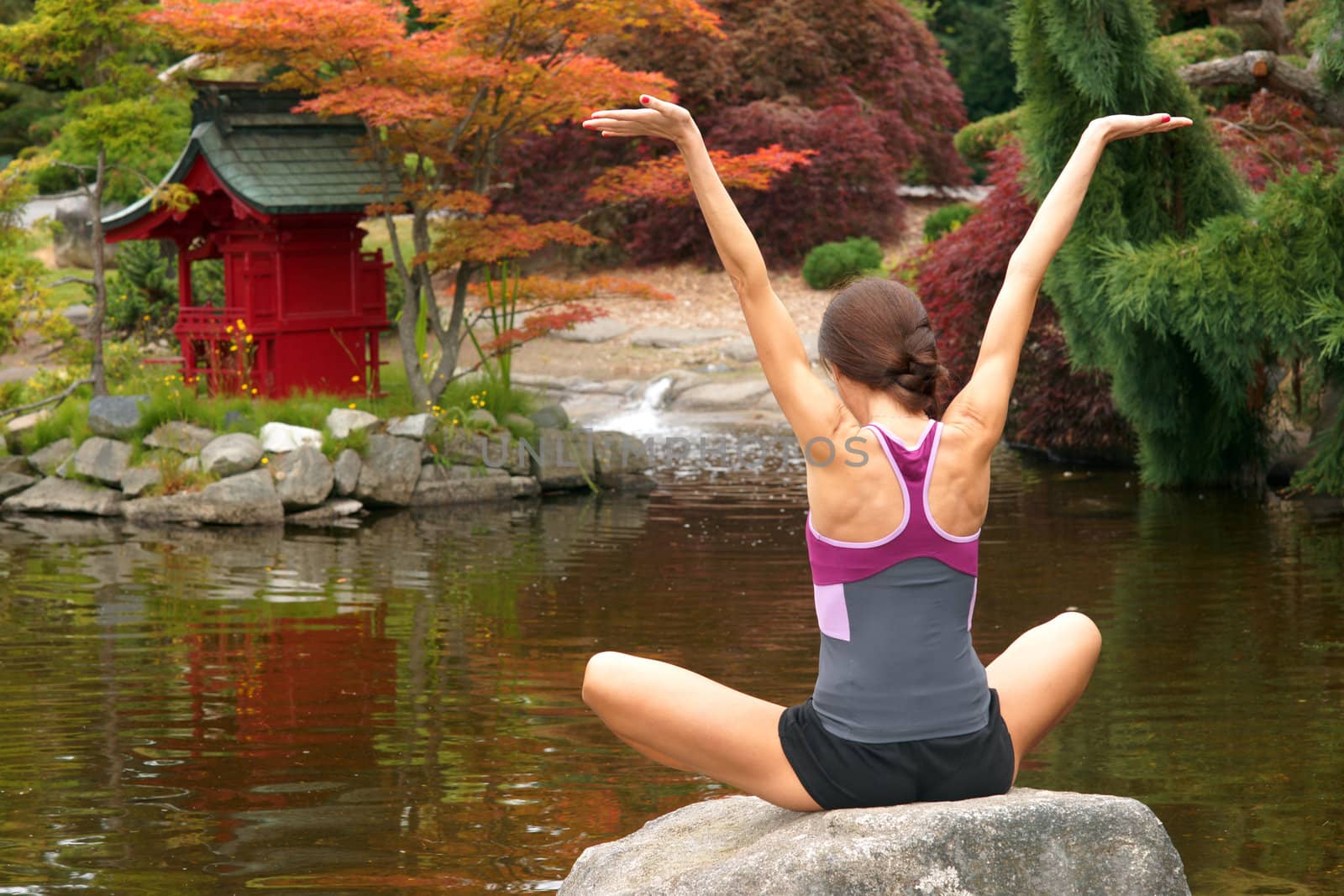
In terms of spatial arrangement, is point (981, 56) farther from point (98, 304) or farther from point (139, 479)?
point (139, 479)

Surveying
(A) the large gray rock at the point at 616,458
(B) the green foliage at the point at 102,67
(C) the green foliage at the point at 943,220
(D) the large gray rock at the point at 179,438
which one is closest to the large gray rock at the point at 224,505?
(D) the large gray rock at the point at 179,438

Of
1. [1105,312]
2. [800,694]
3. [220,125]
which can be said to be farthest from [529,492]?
[800,694]

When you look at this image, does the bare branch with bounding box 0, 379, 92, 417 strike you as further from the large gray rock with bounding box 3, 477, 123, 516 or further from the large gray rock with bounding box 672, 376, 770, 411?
the large gray rock with bounding box 672, 376, 770, 411

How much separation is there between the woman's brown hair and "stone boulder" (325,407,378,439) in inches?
402

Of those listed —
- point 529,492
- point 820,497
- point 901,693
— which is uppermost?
point 820,497

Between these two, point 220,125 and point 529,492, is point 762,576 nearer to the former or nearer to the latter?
point 529,492

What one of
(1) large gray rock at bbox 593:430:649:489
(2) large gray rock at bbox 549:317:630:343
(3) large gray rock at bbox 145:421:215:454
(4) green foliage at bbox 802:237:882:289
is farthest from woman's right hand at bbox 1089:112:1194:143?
(4) green foliage at bbox 802:237:882:289

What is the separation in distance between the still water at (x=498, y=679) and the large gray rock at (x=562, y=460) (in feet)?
5.27

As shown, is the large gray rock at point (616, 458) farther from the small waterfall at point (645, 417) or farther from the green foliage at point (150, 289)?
the green foliage at point (150, 289)

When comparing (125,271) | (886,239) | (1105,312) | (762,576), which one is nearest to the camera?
(762,576)

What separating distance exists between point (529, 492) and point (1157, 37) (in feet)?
20.3

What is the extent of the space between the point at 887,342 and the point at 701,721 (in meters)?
0.79

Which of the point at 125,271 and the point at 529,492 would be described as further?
the point at 125,271

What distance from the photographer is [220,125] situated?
14195 millimetres
